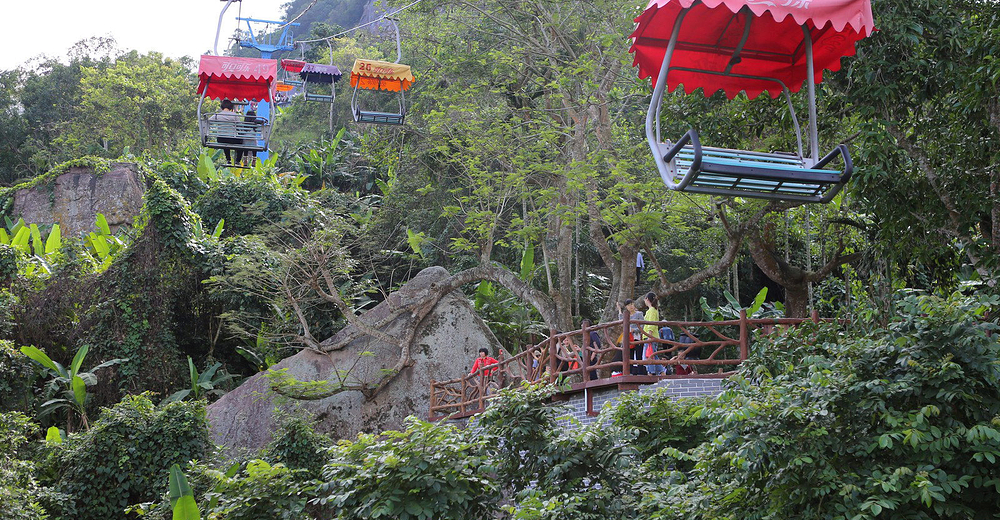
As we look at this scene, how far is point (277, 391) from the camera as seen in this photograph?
1533 centimetres

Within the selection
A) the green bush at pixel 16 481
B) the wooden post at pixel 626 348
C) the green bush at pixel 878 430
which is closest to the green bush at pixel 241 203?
the green bush at pixel 16 481

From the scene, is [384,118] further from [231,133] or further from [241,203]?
[241,203]

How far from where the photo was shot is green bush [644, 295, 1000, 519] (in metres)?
5.11

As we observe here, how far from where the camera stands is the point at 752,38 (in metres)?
6.51

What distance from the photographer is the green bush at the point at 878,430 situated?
511 centimetres

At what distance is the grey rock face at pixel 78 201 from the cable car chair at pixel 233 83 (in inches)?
333

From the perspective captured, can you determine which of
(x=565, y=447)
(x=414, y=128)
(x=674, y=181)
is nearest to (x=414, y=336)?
(x=414, y=128)

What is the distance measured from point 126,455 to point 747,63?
1149cm

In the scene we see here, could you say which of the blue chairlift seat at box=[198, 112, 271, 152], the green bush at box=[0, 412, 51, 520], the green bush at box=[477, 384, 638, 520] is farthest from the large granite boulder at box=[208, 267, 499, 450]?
the green bush at box=[477, 384, 638, 520]

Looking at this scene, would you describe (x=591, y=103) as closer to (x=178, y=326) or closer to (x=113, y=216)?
(x=178, y=326)

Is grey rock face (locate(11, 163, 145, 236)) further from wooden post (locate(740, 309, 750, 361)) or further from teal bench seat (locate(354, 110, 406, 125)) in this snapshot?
wooden post (locate(740, 309, 750, 361))

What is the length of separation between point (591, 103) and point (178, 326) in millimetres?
11075

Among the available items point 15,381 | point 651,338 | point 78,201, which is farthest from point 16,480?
point 78,201

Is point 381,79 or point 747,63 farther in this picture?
point 381,79
